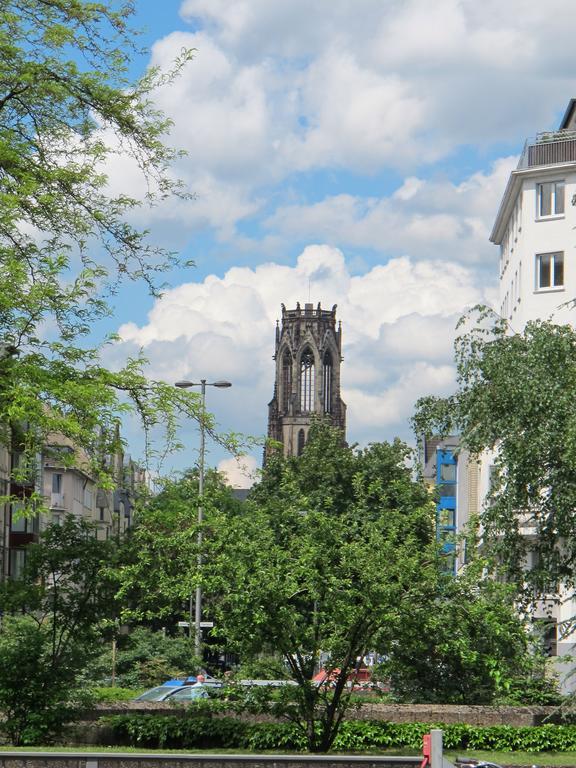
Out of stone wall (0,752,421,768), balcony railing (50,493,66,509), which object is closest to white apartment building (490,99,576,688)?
stone wall (0,752,421,768)

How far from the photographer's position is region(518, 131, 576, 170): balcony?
189 ft

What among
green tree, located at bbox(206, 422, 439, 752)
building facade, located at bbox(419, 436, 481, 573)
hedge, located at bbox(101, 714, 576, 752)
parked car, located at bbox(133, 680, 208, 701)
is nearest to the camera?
green tree, located at bbox(206, 422, 439, 752)

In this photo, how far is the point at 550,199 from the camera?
57.7 metres

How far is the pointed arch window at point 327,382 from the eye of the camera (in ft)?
578

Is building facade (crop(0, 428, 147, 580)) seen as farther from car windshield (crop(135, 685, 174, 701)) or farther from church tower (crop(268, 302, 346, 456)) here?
church tower (crop(268, 302, 346, 456))

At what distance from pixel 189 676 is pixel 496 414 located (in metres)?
20.9

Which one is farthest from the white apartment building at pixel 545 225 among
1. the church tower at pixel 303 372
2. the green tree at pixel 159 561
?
the church tower at pixel 303 372

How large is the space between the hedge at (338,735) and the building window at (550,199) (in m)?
32.2

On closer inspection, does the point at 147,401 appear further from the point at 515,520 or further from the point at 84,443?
the point at 515,520

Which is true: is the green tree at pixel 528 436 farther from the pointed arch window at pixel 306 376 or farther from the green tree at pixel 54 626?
the pointed arch window at pixel 306 376

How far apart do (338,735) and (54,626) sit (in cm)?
545

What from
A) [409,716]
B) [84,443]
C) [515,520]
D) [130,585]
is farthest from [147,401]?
[409,716]

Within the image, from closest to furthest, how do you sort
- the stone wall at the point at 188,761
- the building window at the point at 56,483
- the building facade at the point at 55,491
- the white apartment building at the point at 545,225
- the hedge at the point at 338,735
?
the stone wall at the point at 188,761, the building facade at the point at 55,491, the hedge at the point at 338,735, the white apartment building at the point at 545,225, the building window at the point at 56,483

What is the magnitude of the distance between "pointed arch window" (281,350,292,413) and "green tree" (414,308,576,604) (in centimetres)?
14529
